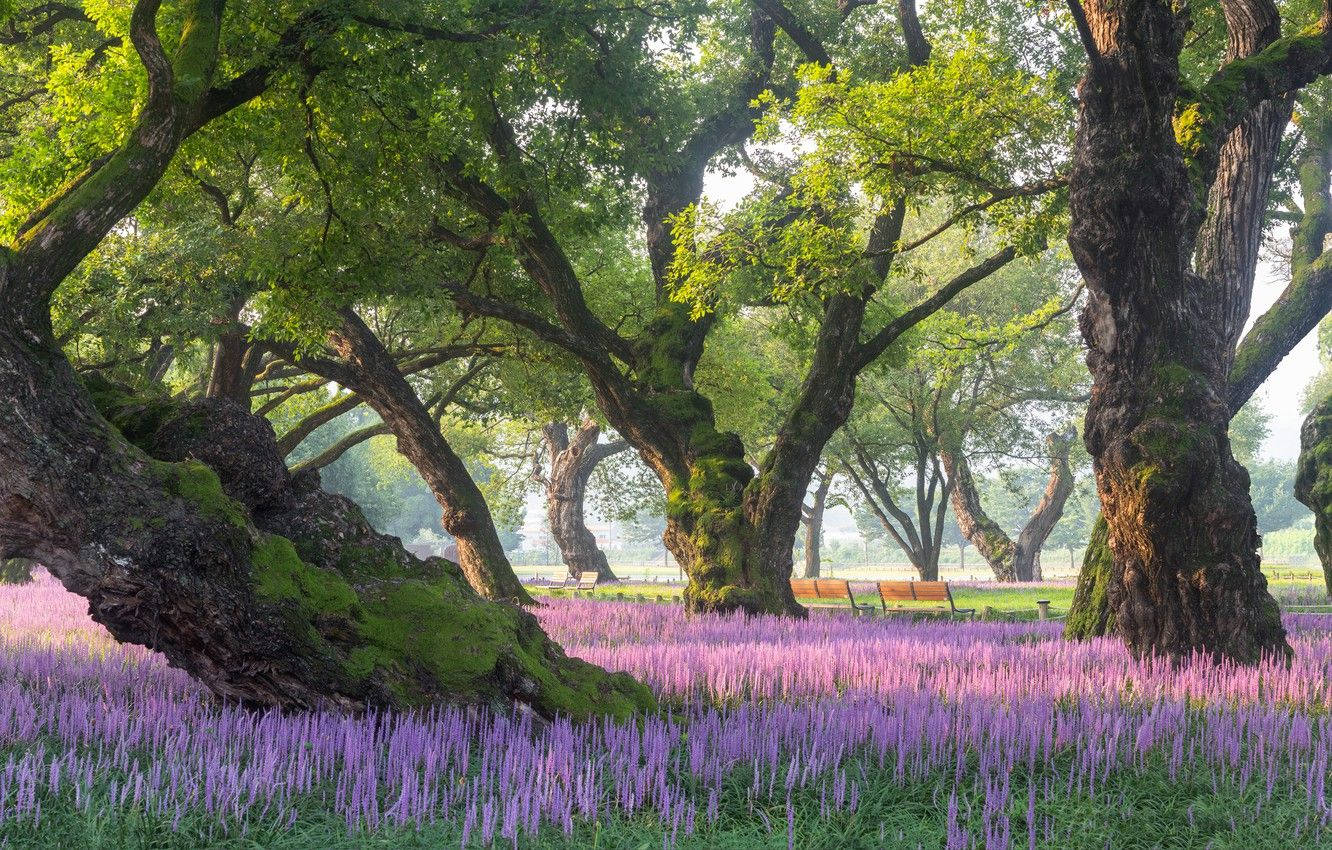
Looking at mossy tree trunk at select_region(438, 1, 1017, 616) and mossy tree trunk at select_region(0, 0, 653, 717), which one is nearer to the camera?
mossy tree trunk at select_region(0, 0, 653, 717)

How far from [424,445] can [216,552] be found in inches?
462

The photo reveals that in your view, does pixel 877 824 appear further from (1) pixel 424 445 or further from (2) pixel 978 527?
(2) pixel 978 527

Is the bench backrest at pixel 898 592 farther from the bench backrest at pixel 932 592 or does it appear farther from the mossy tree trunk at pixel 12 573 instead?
the mossy tree trunk at pixel 12 573

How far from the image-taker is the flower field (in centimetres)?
426

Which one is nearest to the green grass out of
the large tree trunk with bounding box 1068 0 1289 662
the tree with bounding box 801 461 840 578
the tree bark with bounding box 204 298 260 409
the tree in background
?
the large tree trunk with bounding box 1068 0 1289 662

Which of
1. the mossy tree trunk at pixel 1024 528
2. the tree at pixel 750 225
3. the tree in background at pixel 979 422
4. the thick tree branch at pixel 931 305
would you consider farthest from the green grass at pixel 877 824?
the mossy tree trunk at pixel 1024 528

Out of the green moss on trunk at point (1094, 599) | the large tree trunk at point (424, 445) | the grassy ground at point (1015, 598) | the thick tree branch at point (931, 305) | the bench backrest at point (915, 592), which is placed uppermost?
the thick tree branch at point (931, 305)

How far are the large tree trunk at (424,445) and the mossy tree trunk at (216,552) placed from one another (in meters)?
9.21

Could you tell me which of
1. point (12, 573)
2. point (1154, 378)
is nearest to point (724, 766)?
point (1154, 378)

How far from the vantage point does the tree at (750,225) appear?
13086mm

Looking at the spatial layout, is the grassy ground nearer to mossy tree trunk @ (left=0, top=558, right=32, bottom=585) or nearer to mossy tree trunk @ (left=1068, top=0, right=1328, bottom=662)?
mossy tree trunk @ (left=1068, top=0, right=1328, bottom=662)

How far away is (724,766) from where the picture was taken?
17.3 ft

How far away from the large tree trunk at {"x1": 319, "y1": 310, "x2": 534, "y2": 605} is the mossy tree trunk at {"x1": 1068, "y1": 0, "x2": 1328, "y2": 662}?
10303mm

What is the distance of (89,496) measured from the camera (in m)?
5.77
